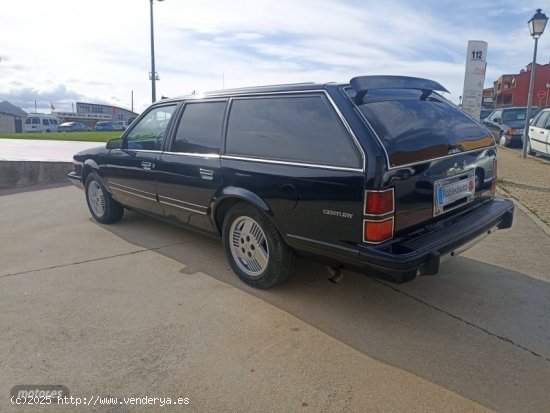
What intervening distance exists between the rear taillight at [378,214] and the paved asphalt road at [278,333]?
2.42 feet

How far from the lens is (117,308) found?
10.7 feet

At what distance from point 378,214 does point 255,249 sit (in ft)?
4.21

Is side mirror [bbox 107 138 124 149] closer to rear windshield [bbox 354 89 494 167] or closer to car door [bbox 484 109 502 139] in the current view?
rear windshield [bbox 354 89 494 167]

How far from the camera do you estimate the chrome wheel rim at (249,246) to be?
3.45m

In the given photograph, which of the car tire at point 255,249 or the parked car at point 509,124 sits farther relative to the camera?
the parked car at point 509,124

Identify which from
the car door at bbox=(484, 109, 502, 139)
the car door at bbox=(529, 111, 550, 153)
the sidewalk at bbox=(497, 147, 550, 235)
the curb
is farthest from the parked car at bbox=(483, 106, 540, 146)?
the curb

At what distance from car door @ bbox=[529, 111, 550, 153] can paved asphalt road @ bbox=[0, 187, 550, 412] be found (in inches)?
344

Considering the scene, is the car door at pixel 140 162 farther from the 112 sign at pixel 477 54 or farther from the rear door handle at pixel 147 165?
the 112 sign at pixel 477 54

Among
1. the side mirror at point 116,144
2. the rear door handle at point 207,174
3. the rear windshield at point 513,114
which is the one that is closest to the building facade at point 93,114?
the rear windshield at point 513,114

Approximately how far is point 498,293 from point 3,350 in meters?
3.81

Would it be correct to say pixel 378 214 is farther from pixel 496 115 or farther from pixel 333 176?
pixel 496 115

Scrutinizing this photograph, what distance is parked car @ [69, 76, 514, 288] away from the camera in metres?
2.66

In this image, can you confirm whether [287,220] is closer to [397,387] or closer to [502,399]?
[397,387]

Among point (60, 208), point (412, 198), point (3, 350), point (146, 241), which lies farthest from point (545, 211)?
point (60, 208)
